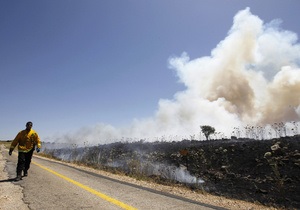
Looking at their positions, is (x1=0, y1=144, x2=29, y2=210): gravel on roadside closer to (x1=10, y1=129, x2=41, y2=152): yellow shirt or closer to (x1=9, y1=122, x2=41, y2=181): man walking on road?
(x1=9, y1=122, x2=41, y2=181): man walking on road

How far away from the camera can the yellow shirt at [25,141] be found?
973 centimetres

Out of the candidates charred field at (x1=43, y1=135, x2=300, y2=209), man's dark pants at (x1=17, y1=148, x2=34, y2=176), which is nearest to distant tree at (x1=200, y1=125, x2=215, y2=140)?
charred field at (x1=43, y1=135, x2=300, y2=209)

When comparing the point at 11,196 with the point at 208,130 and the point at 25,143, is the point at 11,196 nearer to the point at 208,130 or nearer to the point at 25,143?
the point at 25,143

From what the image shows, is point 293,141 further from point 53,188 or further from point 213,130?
point 213,130

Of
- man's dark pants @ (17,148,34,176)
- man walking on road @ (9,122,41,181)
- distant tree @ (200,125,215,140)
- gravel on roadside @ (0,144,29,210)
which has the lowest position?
gravel on roadside @ (0,144,29,210)

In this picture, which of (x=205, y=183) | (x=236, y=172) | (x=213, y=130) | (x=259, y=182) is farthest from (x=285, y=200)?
(x=213, y=130)

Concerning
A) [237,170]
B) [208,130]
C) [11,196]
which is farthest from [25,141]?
[208,130]

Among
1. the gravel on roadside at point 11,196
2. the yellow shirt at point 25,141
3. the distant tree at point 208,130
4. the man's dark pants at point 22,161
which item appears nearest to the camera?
the gravel on roadside at point 11,196

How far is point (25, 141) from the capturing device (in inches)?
385

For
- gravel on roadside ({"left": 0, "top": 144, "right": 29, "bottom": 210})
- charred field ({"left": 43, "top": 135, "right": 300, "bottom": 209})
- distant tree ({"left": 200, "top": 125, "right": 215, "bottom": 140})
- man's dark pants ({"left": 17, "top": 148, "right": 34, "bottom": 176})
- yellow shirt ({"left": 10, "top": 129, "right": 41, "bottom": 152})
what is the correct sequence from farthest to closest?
1. distant tree ({"left": 200, "top": 125, "right": 215, "bottom": 140})
2. charred field ({"left": 43, "top": 135, "right": 300, "bottom": 209})
3. yellow shirt ({"left": 10, "top": 129, "right": 41, "bottom": 152})
4. man's dark pants ({"left": 17, "top": 148, "right": 34, "bottom": 176})
5. gravel on roadside ({"left": 0, "top": 144, "right": 29, "bottom": 210})

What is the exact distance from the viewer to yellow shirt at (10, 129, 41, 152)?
383 inches

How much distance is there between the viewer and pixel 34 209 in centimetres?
551

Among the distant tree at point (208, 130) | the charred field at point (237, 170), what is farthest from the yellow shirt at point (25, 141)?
the distant tree at point (208, 130)

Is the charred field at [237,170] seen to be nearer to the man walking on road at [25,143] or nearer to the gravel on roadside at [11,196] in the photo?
the man walking on road at [25,143]
